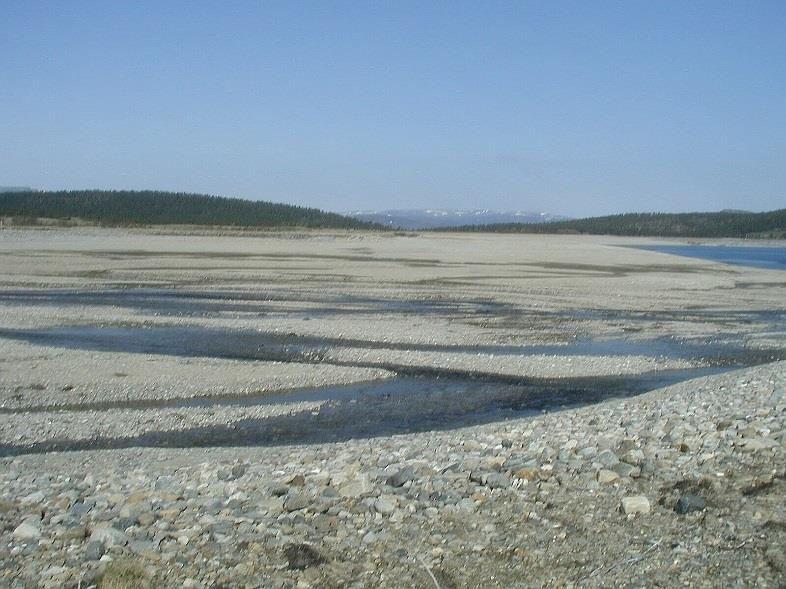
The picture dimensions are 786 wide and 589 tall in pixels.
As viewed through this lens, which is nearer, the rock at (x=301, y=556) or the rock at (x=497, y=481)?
the rock at (x=301, y=556)

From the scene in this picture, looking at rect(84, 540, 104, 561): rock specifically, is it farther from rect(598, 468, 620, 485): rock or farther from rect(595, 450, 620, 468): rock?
rect(595, 450, 620, 468): rock

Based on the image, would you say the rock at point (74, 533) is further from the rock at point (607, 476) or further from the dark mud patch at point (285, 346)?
→ the dark mud patch at point (285, 346)

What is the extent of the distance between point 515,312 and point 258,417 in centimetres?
1538

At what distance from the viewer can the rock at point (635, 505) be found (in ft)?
24.4

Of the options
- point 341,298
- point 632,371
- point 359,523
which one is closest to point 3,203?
point 341,298

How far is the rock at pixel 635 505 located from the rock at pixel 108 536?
4.24m

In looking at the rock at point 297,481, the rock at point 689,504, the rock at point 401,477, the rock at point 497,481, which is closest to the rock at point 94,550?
the rock at point 297,481

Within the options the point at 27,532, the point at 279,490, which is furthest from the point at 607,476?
the point at 27,532

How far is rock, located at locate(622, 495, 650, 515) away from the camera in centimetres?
744

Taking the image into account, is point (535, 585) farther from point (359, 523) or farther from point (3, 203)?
point (3, 203)

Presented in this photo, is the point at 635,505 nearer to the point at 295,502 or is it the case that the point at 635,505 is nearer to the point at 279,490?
the point at 295,502

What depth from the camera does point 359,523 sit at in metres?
7.33

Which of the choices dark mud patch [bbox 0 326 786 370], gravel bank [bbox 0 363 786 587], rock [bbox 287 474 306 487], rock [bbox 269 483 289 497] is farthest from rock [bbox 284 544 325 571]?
dark mud patch [bbox 0 326 786 370]

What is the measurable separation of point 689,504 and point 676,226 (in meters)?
143
